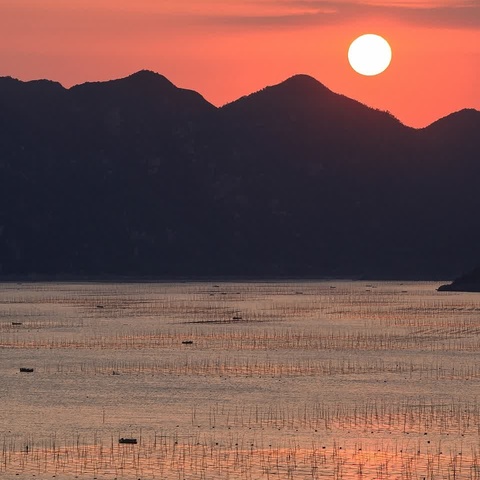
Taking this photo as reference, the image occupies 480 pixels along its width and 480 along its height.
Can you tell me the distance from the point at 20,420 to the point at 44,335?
61529 mm

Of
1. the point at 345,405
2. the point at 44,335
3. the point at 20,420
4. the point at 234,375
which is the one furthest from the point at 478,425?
the point at 44,335

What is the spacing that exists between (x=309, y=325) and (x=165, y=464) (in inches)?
3630

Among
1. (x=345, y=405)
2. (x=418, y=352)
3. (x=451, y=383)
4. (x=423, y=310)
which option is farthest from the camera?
(x=423, y=310)

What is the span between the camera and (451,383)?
81438mm

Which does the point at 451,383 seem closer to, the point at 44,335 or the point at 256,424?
the point at 256,424

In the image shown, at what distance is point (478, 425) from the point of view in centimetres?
6256

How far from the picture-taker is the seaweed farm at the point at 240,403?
175 ft

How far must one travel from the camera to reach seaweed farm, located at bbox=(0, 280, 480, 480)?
53312 mm

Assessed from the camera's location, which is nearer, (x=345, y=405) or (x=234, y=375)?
(x=345, y=405)

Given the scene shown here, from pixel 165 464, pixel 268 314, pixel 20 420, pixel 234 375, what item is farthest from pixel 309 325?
pixel 165 464

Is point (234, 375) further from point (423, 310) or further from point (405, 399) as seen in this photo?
point (423, 310)

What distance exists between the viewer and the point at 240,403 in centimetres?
7125

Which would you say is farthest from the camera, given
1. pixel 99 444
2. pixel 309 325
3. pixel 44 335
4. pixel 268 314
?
pixel 268 314

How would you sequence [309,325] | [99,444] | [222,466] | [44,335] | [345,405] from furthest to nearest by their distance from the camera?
[309,325]
[44,335]
[345,405]
[99,444]
[222,466]
